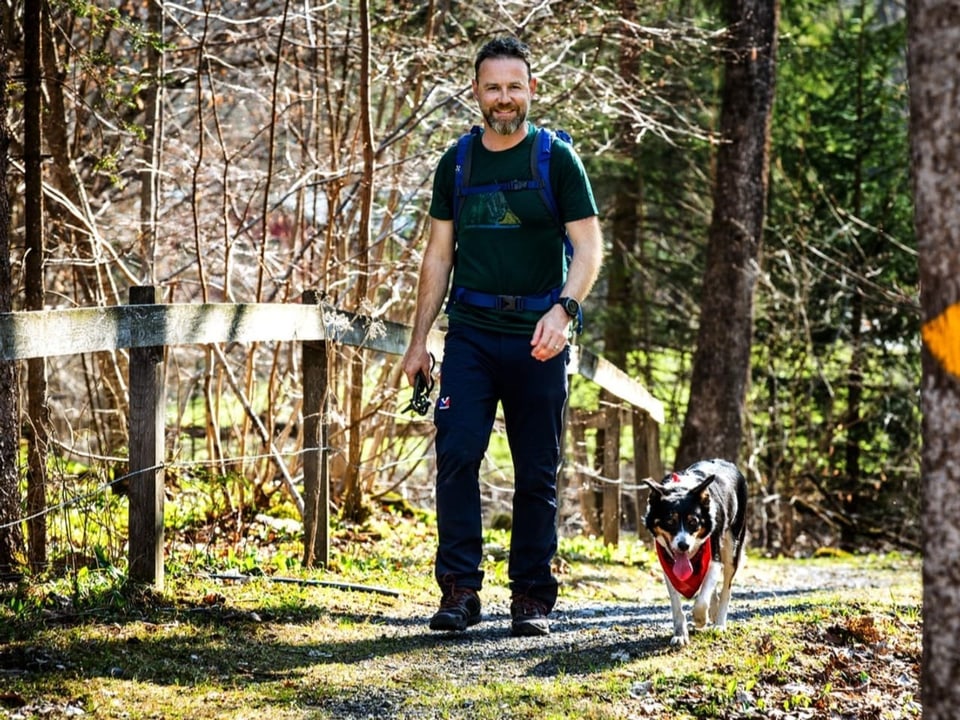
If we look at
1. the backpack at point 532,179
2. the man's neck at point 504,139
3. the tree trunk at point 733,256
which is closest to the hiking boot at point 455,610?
the backpack at point 532,179

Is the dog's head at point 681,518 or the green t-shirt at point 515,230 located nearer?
the green t-shirt at point 515,230

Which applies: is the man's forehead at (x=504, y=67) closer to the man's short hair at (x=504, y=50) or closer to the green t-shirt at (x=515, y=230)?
the man's short hair at (x=504, y=50)

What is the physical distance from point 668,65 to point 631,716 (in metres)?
12.5

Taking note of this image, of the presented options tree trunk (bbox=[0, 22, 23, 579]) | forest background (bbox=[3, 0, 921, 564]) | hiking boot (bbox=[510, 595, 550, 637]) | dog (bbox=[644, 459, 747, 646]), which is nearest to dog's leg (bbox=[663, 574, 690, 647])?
dog (bbox=[644, 459, 747, 646])

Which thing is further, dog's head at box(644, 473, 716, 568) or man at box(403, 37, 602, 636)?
dog's head at box(644, 473, 716, 568)

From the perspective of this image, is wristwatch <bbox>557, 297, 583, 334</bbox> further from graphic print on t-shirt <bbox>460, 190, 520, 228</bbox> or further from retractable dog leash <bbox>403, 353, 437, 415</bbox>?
retractable dog leash <bbox>403, 353, 437, 415</bbox>

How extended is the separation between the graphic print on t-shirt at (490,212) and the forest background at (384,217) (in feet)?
5.52

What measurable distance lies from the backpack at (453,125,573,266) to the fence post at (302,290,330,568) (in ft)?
4.24

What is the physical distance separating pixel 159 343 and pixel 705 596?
272 centimetres

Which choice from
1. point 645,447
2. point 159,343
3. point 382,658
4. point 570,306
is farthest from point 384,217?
point 382,658

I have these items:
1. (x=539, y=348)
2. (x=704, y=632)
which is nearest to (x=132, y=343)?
(x=539, y=348)

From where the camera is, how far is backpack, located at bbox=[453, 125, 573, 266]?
545cm

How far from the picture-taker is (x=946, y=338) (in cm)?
311

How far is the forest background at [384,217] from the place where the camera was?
7.92 metres
